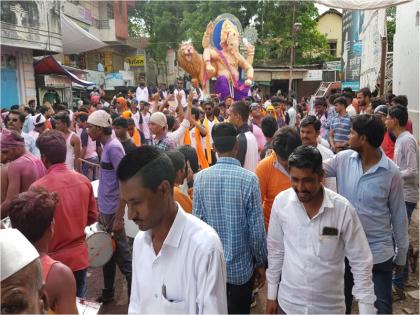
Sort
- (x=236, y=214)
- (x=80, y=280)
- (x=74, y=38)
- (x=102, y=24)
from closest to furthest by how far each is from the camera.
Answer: (x=236, y=214)
(x=80, y=280)
(x=74, y=38)
(x=102, y=24)

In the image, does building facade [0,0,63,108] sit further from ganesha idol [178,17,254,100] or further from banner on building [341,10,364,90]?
banner on building [341,10,364,90]

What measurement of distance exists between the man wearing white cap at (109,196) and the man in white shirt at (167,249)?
7.65 ft

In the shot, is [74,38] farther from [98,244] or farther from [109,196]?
[98,244]

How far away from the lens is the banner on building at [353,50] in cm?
1864

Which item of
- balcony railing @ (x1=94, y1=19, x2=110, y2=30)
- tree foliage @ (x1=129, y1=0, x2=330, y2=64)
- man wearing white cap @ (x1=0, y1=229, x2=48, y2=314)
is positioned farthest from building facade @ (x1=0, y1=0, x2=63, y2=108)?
Result: balcony railing @ (x1=94, y1=19, x2=110, y2=30)

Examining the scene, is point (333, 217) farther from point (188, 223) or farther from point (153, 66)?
point (153, 66)

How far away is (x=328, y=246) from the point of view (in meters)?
2.29

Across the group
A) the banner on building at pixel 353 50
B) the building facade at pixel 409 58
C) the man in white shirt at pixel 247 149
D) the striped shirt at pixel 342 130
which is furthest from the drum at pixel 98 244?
the banner on building at pixel 353 50

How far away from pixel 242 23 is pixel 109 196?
21.4 meters

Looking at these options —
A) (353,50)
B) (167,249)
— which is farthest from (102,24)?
(167,249)

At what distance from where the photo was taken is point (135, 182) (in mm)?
1709

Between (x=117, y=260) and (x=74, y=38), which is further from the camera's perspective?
(x=74, y=38)

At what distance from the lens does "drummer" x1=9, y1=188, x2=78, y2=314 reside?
200cm

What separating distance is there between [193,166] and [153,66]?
86.1 feet
